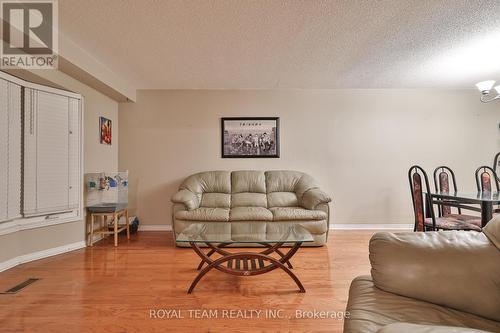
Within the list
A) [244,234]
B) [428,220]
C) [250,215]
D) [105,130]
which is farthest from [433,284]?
[105,130]

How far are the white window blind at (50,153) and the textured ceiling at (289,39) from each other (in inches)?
31.6

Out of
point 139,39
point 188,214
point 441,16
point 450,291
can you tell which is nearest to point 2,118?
point 139,39

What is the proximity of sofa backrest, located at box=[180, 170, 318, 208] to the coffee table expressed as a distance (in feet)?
3.68

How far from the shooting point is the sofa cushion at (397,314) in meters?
0.88

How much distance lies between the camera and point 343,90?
13.6 feet

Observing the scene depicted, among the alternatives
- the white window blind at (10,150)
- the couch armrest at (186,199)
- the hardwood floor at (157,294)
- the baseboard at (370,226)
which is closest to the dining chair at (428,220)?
the hardwood floor at (157,294)

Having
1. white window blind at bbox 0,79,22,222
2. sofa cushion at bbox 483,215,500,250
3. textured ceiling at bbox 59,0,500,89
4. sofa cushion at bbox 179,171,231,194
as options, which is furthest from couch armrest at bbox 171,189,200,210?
sofa cushion at bbox 483,215,500,250

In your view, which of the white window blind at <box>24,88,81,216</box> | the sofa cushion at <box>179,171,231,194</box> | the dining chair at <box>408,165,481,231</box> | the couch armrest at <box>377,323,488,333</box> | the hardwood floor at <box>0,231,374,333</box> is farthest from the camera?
the sofa cushion at <box>179,171,231,194</box>

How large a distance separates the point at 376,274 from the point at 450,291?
0.27 metres

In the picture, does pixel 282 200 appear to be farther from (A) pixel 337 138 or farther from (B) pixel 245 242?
(B) pixel 245 242

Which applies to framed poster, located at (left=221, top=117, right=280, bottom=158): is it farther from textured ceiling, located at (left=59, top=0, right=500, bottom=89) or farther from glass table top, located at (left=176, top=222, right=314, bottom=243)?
glass table top, located at (left=176, top=222, right=314, bottom=243)

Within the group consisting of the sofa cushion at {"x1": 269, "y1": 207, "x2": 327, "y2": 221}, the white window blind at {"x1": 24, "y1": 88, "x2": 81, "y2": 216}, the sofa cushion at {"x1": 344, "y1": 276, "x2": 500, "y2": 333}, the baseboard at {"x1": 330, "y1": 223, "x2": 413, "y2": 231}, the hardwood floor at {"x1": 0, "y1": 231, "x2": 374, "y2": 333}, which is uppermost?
the white window blind at {"x1": 24, "y1": 88, "x2": 81, "y2": 216}

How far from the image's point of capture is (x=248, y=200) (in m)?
3.68

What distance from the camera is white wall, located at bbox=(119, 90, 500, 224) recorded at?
4098 mm
